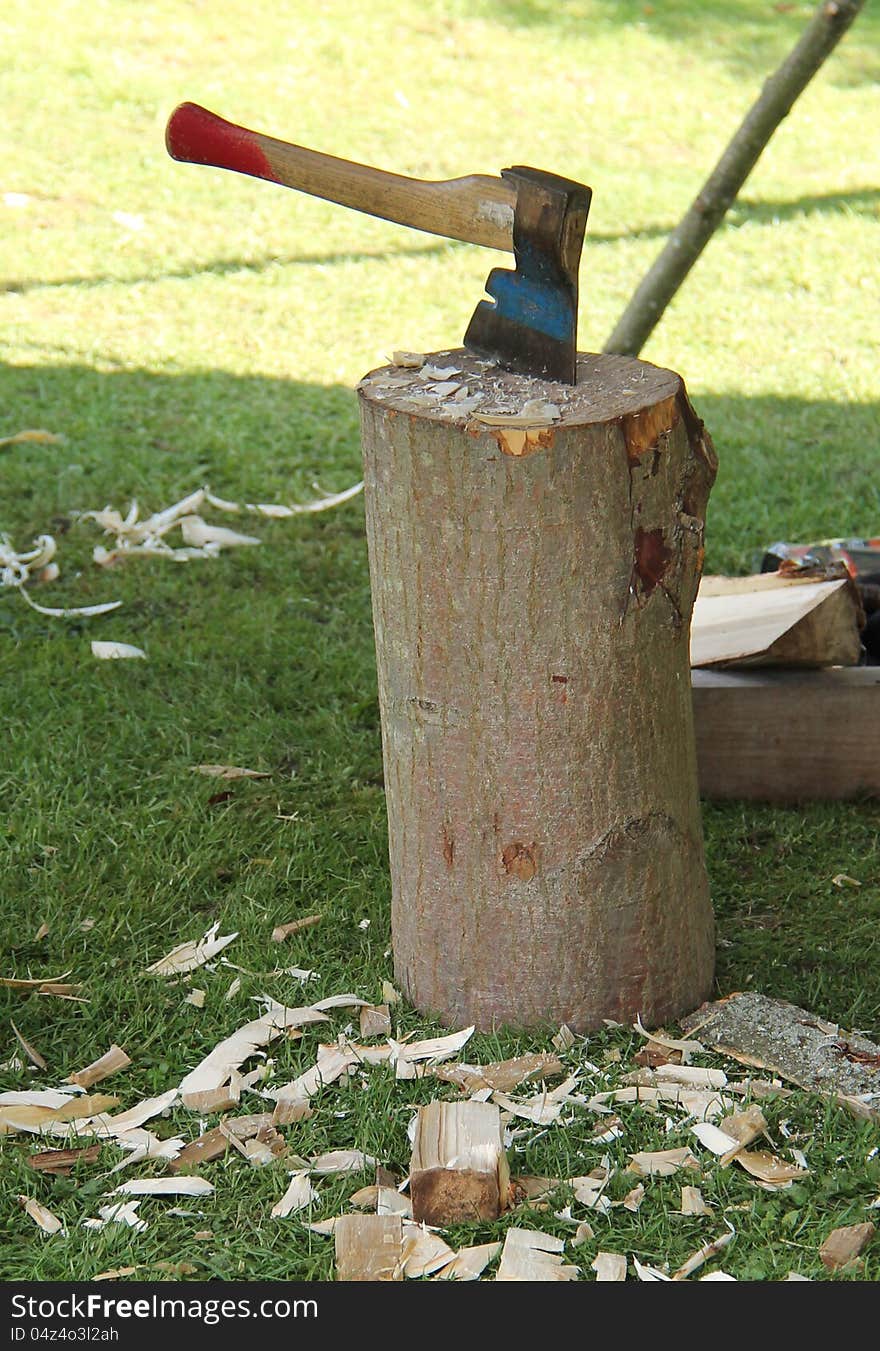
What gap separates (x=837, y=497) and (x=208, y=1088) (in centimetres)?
339

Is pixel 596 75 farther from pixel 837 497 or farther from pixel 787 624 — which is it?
pixel 787 624

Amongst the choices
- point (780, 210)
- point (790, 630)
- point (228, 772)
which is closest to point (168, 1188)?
point (228, 772)

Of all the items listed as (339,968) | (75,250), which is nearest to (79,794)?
(339,968)

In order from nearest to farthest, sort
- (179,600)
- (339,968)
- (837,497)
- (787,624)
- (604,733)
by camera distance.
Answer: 1. (604,733)
2. (339,968)
3. (787,624)
4. (179,600)
5. (837,497)

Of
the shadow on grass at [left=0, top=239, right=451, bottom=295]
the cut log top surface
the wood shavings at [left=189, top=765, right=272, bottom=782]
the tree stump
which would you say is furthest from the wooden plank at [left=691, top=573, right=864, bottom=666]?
the shadow on grass at [left=0, top=239, right=451, bottom=295]

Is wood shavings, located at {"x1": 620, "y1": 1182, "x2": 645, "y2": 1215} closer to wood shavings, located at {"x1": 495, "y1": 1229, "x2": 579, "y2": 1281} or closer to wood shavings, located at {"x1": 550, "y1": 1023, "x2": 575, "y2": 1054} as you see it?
wood shavings, located at {"x1": 495, "y1": 1229, "x2": 579, "y2": 1281}

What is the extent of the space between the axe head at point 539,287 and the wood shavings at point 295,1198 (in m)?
1.35

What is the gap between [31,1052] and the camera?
2588 mm

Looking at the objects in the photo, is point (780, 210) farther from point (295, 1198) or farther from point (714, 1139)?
point (295, 1198)

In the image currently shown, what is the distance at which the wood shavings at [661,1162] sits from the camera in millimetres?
2229

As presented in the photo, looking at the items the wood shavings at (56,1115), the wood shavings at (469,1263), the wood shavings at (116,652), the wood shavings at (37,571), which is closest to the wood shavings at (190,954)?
the wood shavings at (56,1115)

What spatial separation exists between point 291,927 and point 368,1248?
923 mm

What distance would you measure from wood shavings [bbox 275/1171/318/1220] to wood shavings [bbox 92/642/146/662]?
2050mm

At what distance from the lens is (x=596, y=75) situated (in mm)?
10852
